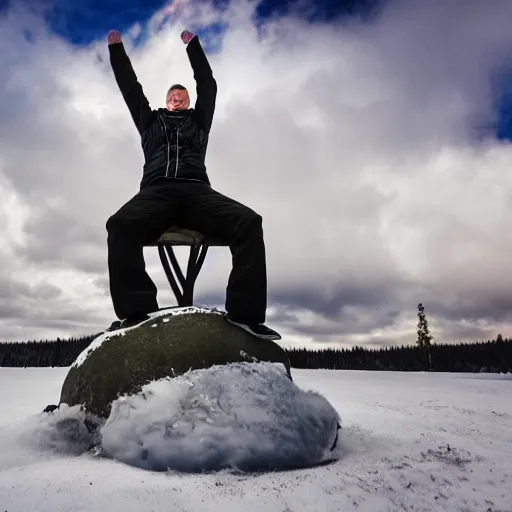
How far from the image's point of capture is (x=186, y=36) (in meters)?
3.99

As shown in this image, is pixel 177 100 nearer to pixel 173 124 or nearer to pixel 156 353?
pixel 173 124

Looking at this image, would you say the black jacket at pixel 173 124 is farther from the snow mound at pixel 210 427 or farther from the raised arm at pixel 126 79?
the snow mound at pixel 210 427

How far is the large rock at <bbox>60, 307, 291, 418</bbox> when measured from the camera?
8.91 ft

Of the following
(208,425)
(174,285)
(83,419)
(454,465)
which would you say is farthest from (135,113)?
(454,465)

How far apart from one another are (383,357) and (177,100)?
1172 inches

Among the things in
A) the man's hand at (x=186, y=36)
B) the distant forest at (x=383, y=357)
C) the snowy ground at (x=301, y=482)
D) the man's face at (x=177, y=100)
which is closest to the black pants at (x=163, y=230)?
the snowy ground at (x=301, y=482)

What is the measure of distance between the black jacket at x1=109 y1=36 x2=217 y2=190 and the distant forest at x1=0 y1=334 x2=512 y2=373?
25.0 metres

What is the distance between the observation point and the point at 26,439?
105 inches

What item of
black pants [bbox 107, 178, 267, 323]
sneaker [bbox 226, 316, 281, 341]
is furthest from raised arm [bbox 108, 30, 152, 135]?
sneaker [bbox 226, 316, 281, 341]

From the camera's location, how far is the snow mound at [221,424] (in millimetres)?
2250

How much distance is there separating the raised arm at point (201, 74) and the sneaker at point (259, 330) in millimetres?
1771

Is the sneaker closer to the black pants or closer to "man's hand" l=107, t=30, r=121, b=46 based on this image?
the black pants

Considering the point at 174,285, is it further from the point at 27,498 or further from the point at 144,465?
the point at 27,498

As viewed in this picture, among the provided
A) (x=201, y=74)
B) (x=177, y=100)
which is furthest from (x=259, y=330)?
(x=201, y=74)
